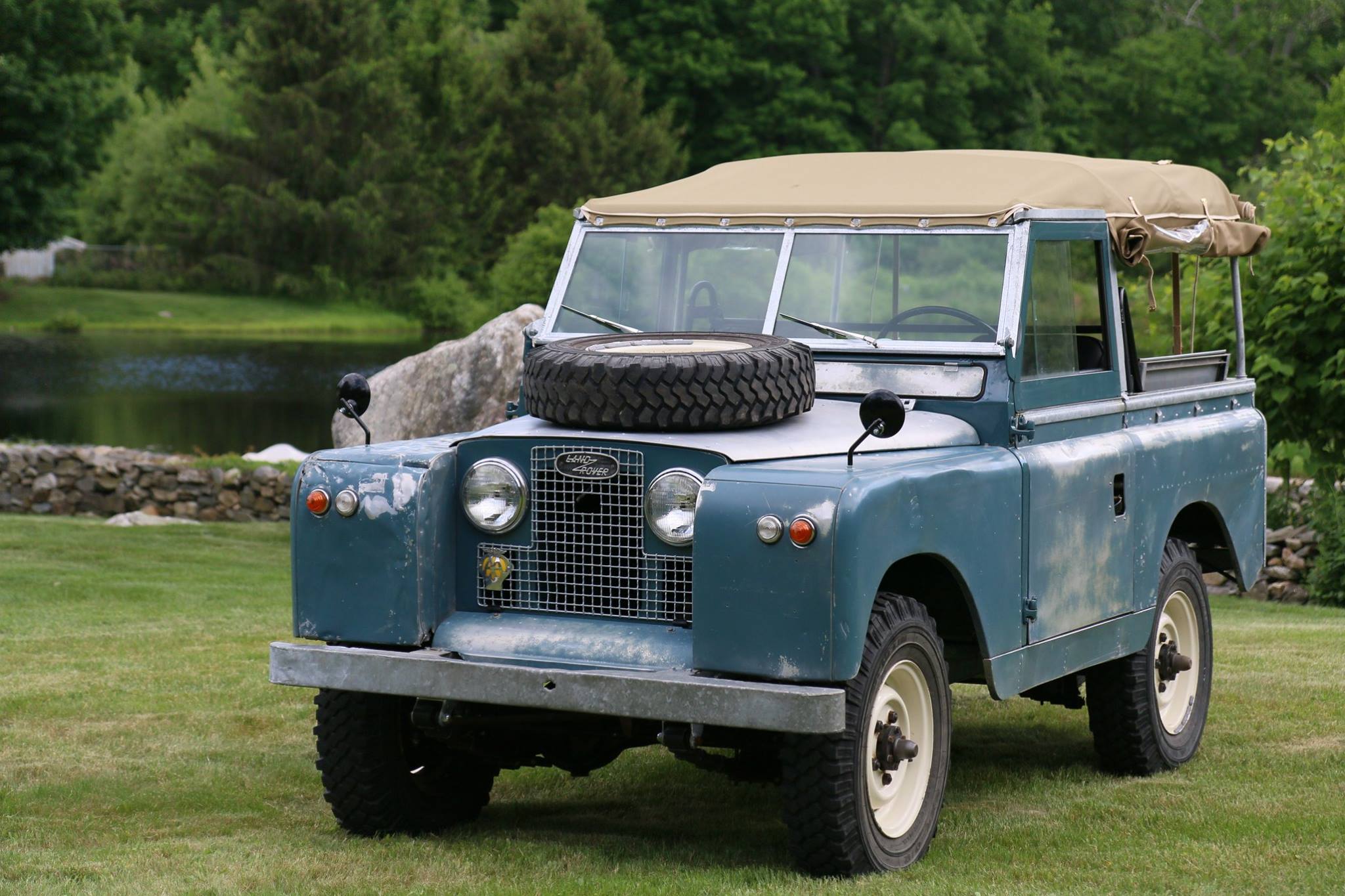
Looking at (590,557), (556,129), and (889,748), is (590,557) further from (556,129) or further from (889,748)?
(556,129)

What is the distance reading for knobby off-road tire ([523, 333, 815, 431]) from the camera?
19.1ft

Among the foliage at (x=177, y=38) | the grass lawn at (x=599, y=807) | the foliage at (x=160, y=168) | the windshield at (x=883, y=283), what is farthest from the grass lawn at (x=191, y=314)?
the windshield at (x=883, y=283)

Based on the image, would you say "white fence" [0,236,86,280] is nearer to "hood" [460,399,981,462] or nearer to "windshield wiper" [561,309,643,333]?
"windshield wiper" [561,309,643,333]

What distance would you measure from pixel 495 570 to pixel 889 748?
147cm

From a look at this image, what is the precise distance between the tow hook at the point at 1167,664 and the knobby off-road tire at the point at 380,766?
10.6 ft

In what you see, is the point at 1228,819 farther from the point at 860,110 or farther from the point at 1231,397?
the point at 860,110

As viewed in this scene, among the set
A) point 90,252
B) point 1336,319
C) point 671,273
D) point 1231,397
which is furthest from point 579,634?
point 90,252

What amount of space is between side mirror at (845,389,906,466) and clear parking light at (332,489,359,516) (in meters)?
1.66

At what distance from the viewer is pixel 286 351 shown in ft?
145

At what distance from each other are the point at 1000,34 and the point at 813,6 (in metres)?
9.52

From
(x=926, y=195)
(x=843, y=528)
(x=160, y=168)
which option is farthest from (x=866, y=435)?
(x=160, y=168)

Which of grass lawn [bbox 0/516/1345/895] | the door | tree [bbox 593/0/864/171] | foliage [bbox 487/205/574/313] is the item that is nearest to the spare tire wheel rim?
the door

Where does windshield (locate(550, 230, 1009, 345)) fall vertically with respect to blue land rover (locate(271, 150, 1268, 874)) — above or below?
above

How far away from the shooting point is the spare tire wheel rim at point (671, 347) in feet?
20.0
